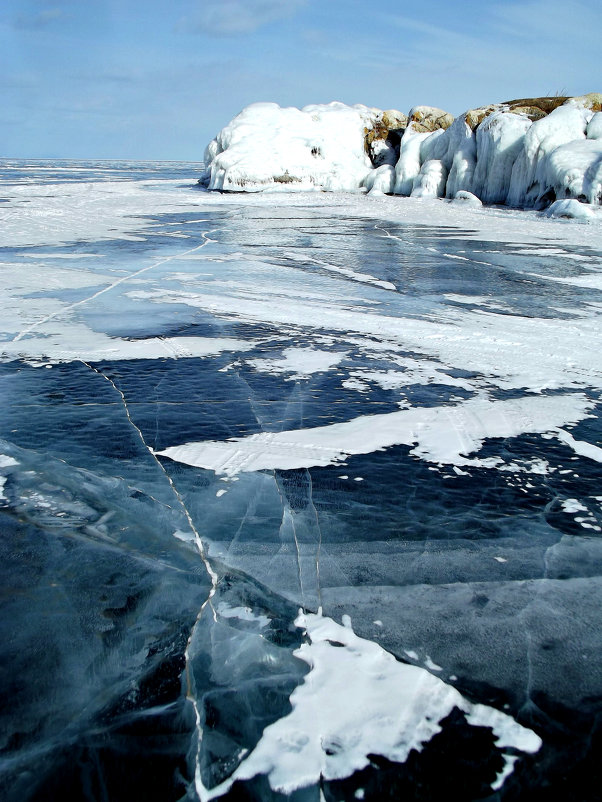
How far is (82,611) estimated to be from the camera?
6.40ft

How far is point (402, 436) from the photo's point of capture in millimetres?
3227

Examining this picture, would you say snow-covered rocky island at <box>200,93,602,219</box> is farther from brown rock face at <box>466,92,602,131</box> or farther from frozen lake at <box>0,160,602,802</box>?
frozen lake at <box>0,160,602,802</box>

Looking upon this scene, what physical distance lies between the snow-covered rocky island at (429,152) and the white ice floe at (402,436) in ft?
45.2

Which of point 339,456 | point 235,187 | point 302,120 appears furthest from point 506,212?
point 339,456

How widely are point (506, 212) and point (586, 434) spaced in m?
16.9

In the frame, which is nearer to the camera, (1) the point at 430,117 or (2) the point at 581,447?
(2) the point at 581,447

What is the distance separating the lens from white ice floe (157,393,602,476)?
2.97 metres

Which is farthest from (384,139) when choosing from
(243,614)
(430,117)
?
(243,614)

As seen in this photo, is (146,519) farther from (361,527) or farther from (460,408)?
(460,408)

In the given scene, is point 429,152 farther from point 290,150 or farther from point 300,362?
point 300,362

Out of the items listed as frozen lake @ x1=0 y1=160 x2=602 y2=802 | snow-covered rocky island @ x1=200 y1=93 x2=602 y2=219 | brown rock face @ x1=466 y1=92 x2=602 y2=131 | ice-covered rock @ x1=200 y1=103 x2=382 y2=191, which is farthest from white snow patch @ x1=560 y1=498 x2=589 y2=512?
ice-covered rock @ x1=200 y1=103 x2=382 y2=191

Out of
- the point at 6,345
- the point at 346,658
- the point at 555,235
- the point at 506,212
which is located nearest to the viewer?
the point at 346,658

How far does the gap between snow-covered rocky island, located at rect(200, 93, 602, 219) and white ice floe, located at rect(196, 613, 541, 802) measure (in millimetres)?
15973

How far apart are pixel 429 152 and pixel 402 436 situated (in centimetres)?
2474
